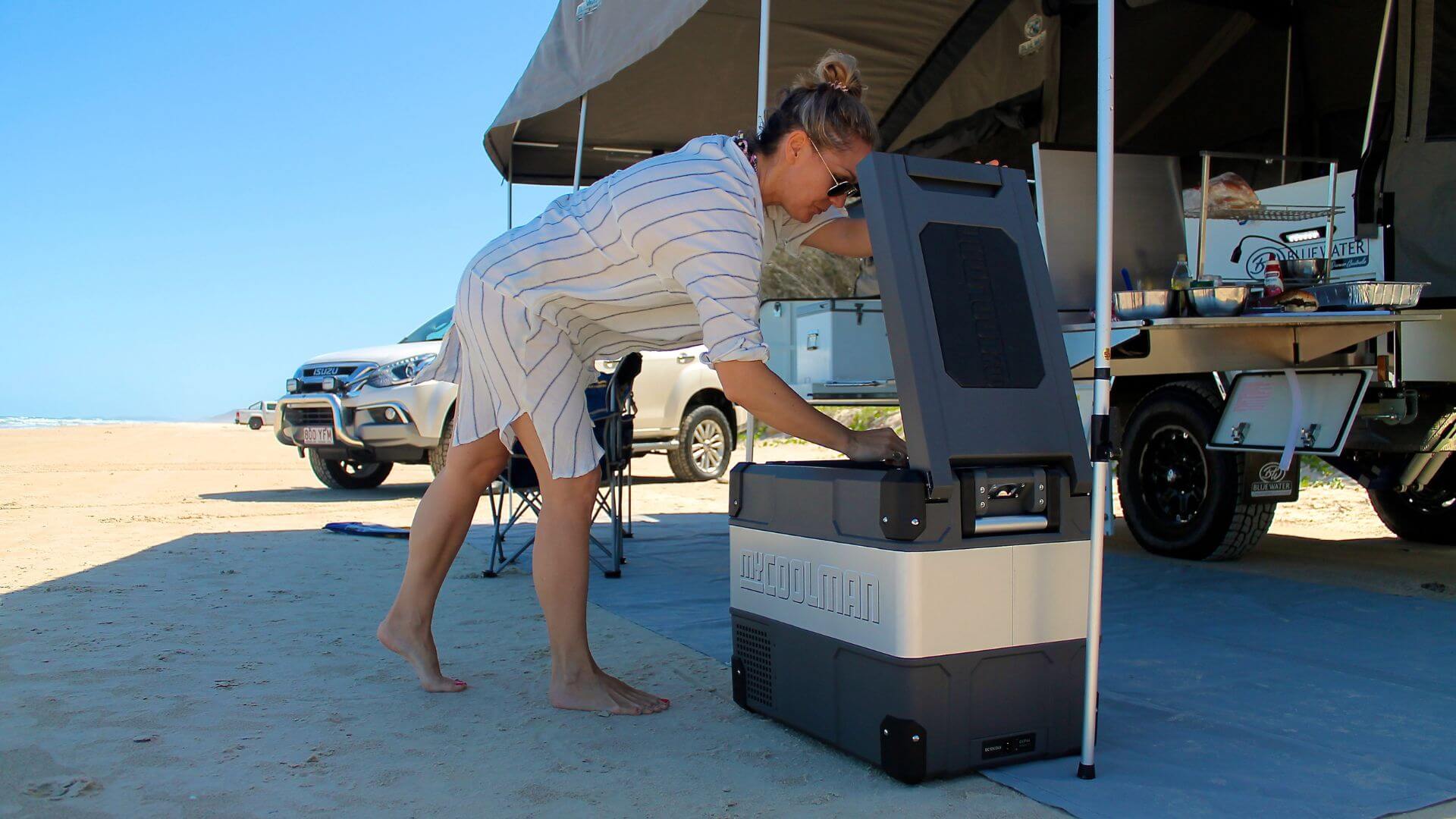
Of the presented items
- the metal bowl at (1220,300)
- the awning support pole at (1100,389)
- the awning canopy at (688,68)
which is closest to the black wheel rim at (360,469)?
the awning canopy at (688,68)

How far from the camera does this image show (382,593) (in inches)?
162

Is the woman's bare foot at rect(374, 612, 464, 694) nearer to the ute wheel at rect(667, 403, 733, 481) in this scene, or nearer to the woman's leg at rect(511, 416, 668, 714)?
the woman's leg at rect(511, 416, 668, 714)

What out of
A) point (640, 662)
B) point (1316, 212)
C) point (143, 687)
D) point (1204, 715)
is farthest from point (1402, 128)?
point (143, 687)

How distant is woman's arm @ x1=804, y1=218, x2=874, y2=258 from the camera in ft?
8.49

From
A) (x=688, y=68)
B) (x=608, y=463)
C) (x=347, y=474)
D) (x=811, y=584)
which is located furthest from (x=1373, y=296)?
(x=347, y=474)

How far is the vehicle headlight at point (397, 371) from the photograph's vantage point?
8.14 meters

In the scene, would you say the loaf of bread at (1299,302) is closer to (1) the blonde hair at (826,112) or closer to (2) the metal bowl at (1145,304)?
(2) the metal bowl at (1145,304)

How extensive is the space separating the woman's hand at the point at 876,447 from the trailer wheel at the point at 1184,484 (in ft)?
9.07

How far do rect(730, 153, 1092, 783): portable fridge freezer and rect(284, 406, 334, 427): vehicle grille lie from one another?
265 inches

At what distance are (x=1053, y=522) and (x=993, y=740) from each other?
45 cm

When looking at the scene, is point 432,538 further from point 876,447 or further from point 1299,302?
point 1299,302

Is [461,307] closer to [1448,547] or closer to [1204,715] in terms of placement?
[1204,715]

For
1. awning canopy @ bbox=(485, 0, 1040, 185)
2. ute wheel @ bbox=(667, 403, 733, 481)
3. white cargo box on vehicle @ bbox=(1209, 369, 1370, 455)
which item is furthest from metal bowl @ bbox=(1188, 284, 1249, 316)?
ute wheel @ bbox=(667, 403, 733, 481)

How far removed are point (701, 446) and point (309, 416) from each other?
3.34 m
